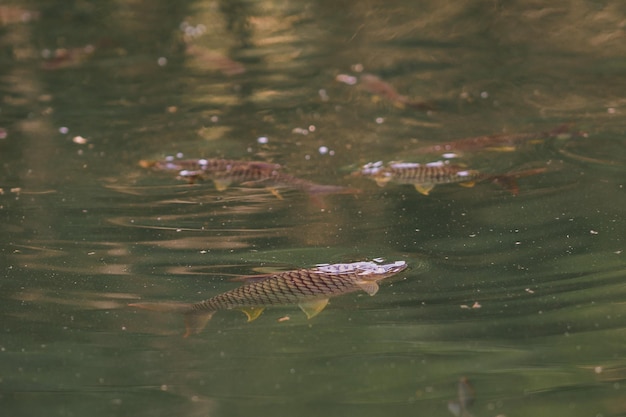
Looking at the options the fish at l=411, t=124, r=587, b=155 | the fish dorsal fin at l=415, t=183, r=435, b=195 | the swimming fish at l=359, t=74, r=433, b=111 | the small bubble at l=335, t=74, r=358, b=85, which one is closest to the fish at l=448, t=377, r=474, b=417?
the fish dorsal fin at l=415, t=183, r=435, b=195

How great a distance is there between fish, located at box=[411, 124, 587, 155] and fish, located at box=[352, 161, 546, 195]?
35 cm

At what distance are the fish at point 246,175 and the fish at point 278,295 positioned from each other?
1.37 m

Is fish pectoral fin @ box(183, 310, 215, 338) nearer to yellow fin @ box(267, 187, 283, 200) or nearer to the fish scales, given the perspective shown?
the fish scales

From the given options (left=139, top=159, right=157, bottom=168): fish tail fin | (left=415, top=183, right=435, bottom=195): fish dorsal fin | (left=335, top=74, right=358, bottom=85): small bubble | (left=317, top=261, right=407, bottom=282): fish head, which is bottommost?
(left=335, top=74, right=358, bottom=85): small bubble

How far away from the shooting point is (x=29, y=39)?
962 cm

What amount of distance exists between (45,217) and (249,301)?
188 centimetres

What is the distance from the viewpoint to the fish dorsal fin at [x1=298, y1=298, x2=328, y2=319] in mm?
3605

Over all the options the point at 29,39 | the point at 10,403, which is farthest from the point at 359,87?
the point at 10,403

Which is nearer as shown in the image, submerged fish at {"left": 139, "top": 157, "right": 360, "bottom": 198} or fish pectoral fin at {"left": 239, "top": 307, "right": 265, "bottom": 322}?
fish pectoral fin at {"left": 239, "top": 307, "right": 265, "bottom": 322}

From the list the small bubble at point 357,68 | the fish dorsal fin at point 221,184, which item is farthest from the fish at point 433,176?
the small bubble at point 357,68

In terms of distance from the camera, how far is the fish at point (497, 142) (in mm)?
5785

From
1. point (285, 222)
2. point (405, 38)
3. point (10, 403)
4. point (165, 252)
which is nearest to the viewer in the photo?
point (10, 403)

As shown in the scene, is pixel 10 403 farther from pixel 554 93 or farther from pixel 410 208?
pixel 554 93

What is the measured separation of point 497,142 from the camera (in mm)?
5816
